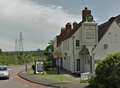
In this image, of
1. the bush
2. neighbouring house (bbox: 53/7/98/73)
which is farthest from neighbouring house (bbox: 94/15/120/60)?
the bush

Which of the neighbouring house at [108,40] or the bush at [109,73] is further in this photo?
the neighbouring house at [108,40]

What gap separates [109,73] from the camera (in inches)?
1051

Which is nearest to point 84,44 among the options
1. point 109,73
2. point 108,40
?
point 108,40

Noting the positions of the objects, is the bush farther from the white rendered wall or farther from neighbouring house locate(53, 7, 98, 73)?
neighbouring house locate(53, 7, 98, 73)

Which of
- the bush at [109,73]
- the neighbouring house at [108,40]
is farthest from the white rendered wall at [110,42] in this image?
the bush at [109,73]

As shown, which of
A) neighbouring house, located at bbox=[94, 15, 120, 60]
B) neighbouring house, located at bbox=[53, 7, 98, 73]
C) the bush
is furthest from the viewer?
neighbouring house, located at bbox=[53, 7, 98, 73]

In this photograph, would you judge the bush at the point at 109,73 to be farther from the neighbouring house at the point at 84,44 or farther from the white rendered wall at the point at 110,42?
the neighbouring house at the point at 84,44

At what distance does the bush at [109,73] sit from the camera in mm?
25923

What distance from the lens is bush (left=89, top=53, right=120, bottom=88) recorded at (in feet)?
85.1

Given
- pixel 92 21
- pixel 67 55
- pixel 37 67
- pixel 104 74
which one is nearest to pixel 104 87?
pixel 104 74

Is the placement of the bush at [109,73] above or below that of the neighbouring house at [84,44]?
below

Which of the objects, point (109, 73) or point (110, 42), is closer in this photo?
point (109, 73)

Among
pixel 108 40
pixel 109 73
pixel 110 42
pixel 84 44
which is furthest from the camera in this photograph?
pixel 84 44

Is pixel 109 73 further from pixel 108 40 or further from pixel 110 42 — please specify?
pixel 110 42
